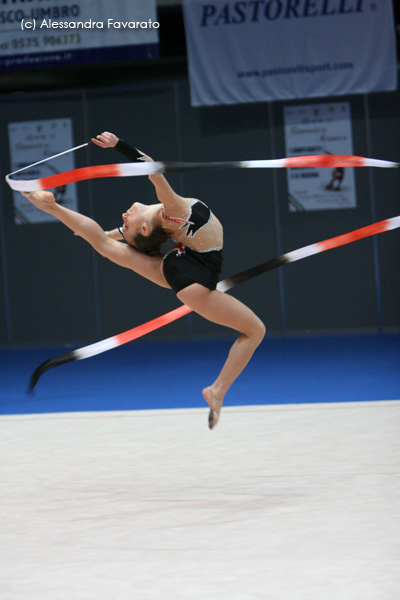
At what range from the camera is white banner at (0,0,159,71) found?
31.4 feet

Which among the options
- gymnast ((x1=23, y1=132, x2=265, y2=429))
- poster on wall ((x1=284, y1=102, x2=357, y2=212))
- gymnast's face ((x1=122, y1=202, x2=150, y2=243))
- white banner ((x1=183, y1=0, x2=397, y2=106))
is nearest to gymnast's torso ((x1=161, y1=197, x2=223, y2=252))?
gymnast ((x1=23, y1=132, x2=265, y2=429))

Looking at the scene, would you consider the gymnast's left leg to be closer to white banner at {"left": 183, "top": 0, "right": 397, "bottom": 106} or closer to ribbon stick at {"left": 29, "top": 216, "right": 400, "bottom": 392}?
ribbon stick at {"left": 29, "top": 216, "right": 400, "bottom": 392}

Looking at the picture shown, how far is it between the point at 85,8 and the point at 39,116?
1692mm

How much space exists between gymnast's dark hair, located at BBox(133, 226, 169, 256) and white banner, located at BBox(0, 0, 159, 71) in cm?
569

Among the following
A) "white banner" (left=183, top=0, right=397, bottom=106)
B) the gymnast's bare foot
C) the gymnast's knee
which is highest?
"white banner" (left=183, top=0, right=397, bottom=106)

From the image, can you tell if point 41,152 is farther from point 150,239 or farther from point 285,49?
point 150,239

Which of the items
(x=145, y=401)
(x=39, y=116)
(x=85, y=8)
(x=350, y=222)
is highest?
(x=85, y=8)

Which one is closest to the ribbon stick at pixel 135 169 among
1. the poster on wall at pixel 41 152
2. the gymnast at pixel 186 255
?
the gymnast at pixel 186 255

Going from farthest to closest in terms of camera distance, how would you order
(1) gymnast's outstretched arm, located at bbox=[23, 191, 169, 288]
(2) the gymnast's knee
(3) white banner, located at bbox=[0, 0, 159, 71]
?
(3) white banner, located at bbox=[0, 0, 159, 71] → (2) the gymnast's knee → (1) gymnast's outstretched arm, located at bbox=[23, 191, 169, 288]

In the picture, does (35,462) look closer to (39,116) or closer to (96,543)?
(96,543)

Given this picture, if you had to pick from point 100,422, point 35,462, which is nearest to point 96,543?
point 35,462

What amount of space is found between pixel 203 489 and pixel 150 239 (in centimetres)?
136

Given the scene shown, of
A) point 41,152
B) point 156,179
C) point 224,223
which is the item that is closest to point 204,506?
point 156,179

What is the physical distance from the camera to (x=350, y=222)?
1019cm
